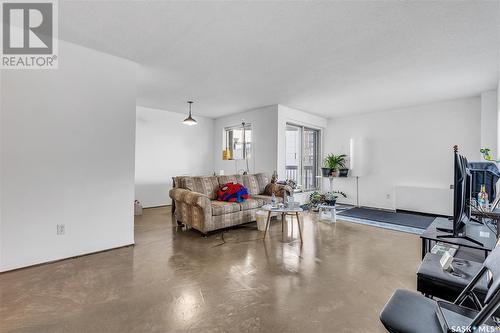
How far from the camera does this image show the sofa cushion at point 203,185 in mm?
4184

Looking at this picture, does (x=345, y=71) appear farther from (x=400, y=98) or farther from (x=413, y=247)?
(x=413, y=247)

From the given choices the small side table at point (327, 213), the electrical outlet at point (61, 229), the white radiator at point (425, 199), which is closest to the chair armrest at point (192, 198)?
the electrical outlet at point (61, 229)

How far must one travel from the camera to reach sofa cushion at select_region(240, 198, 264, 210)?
4.17 metres

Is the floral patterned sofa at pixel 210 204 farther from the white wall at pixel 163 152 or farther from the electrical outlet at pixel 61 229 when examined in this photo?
the white wall at pixel 163 152

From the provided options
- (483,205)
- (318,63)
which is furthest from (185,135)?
(483,205)

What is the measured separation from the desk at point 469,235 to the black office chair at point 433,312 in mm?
641

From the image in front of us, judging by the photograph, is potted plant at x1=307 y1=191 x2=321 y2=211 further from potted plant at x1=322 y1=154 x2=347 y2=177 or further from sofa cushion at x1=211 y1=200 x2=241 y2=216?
sofa cushion at x1=211 y1=200 x2=241 y2=216

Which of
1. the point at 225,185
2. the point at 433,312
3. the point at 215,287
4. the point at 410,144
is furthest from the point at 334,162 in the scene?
the point at 433,312

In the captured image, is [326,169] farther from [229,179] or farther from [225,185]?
[225,185]

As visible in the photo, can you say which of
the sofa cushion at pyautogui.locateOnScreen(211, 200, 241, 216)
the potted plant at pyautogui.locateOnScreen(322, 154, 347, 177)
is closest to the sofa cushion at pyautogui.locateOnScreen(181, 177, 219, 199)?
the sofa cushion at pyautogui.locateOnScreen(211, 200, 241, 216)

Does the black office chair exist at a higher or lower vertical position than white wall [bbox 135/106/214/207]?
lower

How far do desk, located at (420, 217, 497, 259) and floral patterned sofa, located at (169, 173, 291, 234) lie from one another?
2.71 metres

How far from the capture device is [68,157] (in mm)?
2777

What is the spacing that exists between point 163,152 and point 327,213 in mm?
4432
